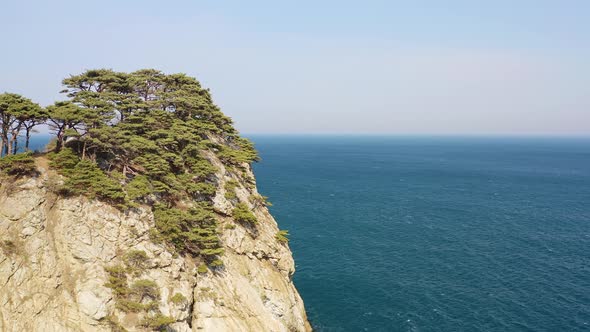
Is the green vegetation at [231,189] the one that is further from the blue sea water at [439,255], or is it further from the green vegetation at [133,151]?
the blue sea water at [439,255]

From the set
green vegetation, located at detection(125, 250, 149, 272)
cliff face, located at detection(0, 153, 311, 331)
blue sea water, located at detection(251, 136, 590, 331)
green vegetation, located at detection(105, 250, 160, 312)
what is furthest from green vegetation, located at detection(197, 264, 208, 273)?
blue sea water, located at detection(251, 136, 590, 331)

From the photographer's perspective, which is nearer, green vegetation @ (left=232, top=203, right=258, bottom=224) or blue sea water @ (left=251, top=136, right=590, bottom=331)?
green vegetation @ (left=232, top=203, right=258, bottom=224)

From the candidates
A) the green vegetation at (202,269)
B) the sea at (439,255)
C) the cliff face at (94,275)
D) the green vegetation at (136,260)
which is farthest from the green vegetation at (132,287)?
the sea at (439,255)

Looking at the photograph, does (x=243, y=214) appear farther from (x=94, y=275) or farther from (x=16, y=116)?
(x=16, y=116)

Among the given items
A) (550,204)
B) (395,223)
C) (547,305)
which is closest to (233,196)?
(547,305)

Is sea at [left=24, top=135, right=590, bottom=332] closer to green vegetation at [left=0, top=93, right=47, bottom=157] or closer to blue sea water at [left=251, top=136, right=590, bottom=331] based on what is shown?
blue sea water at [left=251, top=136, right=590, bottom=331]

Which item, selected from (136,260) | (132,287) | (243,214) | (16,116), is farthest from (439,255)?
(16,116)

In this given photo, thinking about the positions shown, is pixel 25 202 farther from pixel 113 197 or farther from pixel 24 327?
pixel 24 327
